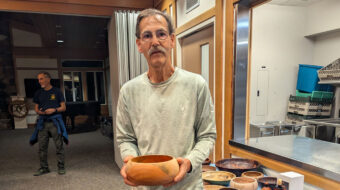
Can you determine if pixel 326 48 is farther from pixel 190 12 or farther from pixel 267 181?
pixel 267 181

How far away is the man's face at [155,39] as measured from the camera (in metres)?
0.79

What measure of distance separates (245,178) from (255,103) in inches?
93.1

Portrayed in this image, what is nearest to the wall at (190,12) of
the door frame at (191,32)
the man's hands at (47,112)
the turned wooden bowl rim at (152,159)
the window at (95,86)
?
the door frame at (191,32)

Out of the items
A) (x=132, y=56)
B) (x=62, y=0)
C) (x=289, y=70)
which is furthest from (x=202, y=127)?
(x=289, y=70)

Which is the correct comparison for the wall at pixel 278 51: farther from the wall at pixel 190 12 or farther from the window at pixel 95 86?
the window at pixel 95 86

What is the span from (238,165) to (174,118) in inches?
45.4

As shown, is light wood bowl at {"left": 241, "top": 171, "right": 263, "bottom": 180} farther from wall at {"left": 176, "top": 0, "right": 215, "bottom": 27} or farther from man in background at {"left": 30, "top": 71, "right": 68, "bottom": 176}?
man in background at {"left": 30, "top": 71, "right": 68, "bottom": 176}

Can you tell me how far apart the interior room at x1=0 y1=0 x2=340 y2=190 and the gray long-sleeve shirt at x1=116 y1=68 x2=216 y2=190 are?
2cm

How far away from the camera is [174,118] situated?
0.82 metres

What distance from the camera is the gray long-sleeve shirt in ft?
2.68

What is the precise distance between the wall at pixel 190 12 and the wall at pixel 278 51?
134 centimetres

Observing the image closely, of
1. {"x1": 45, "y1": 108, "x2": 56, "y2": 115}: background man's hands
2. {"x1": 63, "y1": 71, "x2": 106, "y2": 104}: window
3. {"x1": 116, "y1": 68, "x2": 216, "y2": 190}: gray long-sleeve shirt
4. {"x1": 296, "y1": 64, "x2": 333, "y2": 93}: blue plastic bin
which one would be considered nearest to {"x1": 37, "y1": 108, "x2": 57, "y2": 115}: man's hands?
{"x1": 45, "y1": 108, "x2": 56, "y2": 115}: background man's hands

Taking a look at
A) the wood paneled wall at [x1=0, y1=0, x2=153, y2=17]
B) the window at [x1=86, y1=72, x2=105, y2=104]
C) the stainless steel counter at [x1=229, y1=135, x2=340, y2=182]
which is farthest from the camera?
the window at [x1=86, y1=72, x2=105, y2=104]

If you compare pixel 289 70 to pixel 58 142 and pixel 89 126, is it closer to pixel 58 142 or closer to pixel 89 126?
pixel 58 142
